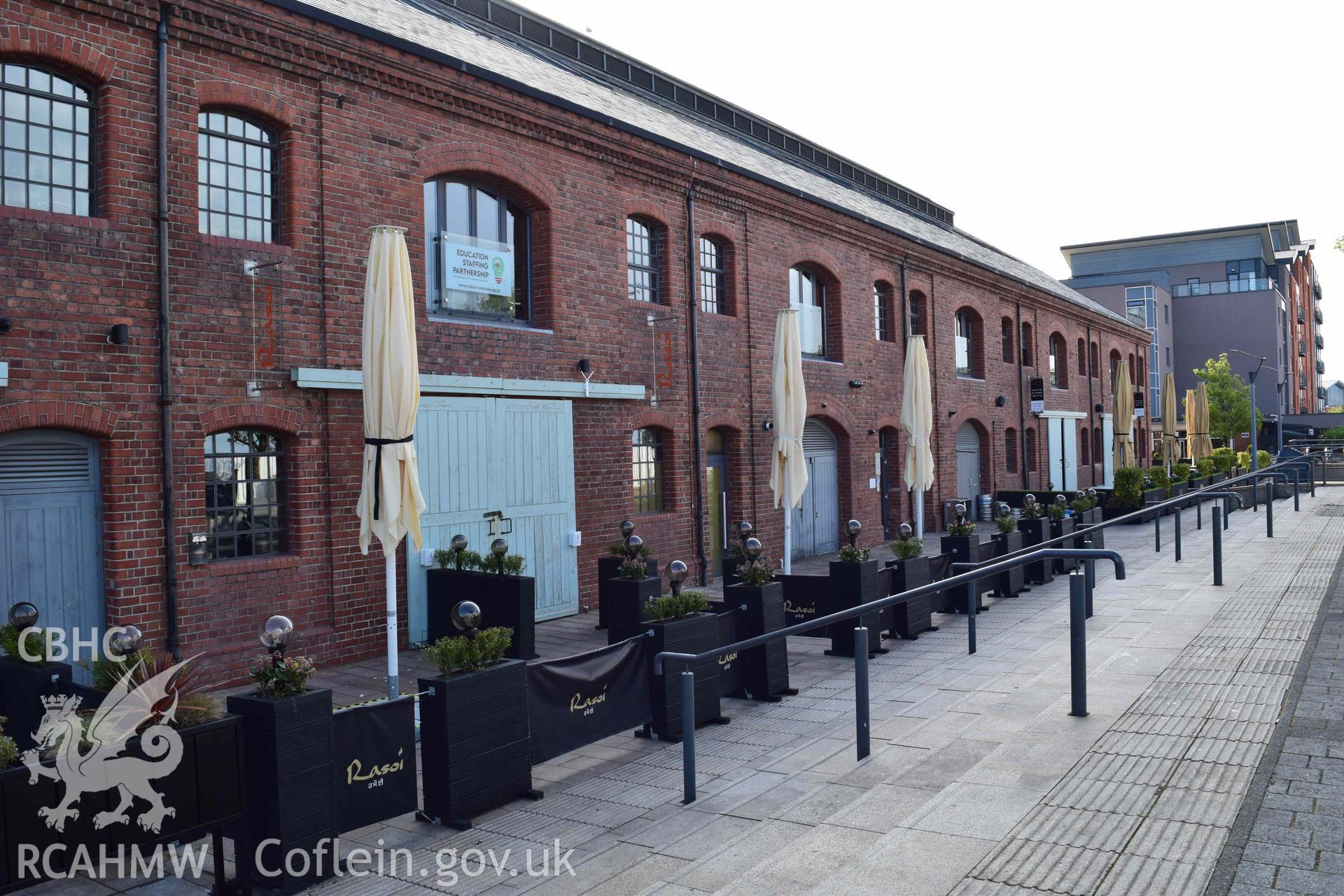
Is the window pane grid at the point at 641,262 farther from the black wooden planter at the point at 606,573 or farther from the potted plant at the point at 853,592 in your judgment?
the potted plant at the point at 853,592

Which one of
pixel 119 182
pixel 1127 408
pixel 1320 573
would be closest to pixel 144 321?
pixel 119 182

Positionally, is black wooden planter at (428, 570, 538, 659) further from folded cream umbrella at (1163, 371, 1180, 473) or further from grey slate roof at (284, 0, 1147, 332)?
folded cream umbrella at (1163, 371, 1180, 473)

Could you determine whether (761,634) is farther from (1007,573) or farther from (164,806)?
(1007,573)

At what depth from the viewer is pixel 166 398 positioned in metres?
9.06

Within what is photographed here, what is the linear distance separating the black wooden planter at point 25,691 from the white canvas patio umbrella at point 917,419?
12140 millimetres

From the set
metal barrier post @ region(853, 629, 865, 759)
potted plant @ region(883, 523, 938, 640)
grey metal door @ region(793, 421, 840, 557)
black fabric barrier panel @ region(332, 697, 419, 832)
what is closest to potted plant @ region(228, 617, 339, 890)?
black fabric barrier panel @ region(332, 697, 419, 832)

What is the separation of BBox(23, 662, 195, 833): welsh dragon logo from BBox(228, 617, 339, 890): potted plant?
41 centimetres

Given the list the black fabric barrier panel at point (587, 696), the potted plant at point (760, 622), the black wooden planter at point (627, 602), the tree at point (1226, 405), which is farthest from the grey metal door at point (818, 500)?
the tree at point (1226, 405)

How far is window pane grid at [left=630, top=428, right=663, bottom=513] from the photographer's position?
1512cm

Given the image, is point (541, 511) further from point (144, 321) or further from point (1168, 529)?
point (1168, 529)

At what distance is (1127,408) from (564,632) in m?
21.1

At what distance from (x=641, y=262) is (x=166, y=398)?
815 centimetres

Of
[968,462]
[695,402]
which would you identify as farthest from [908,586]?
[968,462]

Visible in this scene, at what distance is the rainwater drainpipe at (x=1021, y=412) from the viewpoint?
28.5 metres
